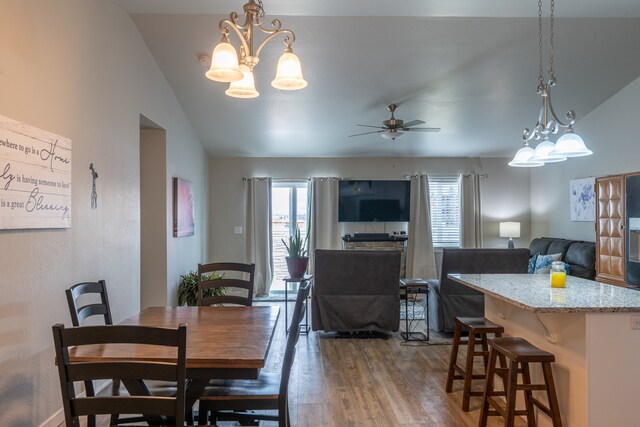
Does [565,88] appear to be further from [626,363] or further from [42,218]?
[42,218]

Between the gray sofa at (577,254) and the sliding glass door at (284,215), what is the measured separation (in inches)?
157

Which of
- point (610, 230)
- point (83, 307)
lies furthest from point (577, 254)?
point (83, 307)

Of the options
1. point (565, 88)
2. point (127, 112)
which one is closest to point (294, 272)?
point (127, 112)

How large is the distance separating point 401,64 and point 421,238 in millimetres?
3543

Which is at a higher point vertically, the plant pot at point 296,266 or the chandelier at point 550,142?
the chandelier at point 550,142

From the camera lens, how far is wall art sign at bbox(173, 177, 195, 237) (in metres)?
4.92

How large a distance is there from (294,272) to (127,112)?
2.29 metres

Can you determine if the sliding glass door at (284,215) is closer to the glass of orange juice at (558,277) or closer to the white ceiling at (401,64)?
the white ceiling at (401,64)

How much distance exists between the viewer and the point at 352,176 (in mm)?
7391

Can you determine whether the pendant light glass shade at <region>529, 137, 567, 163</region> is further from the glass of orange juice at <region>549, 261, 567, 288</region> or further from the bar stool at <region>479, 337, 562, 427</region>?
the bar stool at <region>479, 337, 562, 427</region>

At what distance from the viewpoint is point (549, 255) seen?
583 centimetres

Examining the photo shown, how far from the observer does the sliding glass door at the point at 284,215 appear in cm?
732

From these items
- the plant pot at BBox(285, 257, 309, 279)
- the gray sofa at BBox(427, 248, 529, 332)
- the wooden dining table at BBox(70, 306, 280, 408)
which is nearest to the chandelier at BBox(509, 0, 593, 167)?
the gray sofa at BBox(427, 248, 529, 332)

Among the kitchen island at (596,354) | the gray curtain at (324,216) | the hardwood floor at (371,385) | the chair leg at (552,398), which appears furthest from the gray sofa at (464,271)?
the gray curtain at (324,216)
